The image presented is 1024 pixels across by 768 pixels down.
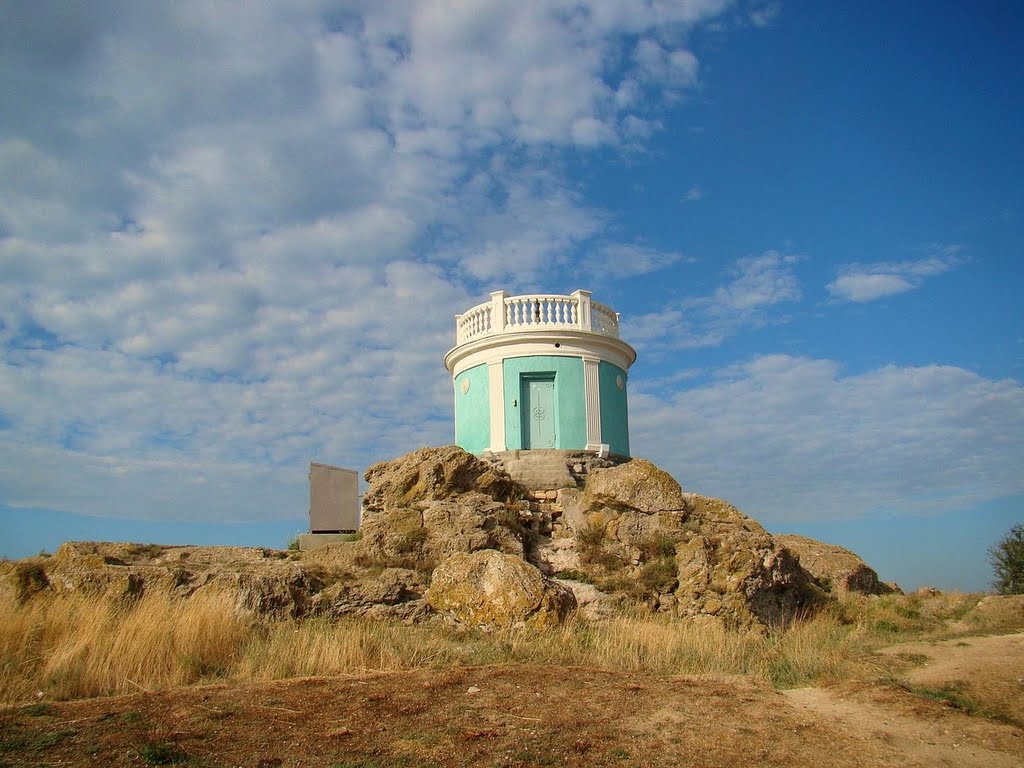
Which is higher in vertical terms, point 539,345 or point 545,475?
point 539,345

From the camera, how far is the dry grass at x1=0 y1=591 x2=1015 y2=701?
651 cm

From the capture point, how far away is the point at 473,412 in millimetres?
17328

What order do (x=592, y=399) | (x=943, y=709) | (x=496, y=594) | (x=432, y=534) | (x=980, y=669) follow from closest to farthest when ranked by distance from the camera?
(x=943, y=709), (x=980, y=669), (x=496, y=594), (x=432, y=534), (x=592, y=399)

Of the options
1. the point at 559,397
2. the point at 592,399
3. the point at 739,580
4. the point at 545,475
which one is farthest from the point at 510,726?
the point at 592,399

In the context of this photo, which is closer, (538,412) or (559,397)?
(559,397)

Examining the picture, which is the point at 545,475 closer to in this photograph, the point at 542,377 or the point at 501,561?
the point at 542,377

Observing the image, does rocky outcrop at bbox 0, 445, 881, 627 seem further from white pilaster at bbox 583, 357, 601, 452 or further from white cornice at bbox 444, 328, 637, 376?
white cornice at bbox 444, 328, 637, 376

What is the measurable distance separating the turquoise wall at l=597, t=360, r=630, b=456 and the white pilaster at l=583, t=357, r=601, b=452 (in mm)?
148

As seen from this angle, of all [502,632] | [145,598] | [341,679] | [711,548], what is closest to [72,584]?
[145,598]

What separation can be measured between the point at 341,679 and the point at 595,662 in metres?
2.53

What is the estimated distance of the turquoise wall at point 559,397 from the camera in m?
16.5

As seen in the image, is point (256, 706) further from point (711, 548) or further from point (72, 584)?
point (711, 548)

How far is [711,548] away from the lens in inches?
458

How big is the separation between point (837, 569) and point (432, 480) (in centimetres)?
799
